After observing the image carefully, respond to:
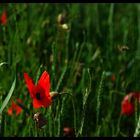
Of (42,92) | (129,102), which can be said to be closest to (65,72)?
(42,92)

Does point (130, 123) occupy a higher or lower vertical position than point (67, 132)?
lower

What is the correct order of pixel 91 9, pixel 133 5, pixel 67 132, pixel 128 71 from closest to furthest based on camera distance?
pixel 67 132 → pixel 128 71 → pixel 91 9 → pixel 133 5

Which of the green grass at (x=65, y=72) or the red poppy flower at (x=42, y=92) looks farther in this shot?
the green grass at (x=65, y=72)

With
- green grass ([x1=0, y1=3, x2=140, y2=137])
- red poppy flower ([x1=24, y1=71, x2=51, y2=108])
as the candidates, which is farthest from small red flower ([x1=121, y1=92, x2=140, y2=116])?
red poppy flower ([x1=24, y1=71, x2=51, y2=108])

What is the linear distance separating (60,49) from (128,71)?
0.39 m

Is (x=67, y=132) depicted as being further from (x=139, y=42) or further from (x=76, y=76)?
(x=139, y=42)

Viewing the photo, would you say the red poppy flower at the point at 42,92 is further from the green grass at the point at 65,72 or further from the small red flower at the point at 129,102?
the small red flower at the point at 129,102

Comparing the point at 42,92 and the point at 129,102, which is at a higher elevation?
the point at 42,92

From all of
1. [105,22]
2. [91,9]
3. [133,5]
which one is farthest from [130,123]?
[133,5]

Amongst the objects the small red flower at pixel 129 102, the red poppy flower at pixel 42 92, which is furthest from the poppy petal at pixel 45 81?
the small red flower at pixel 129 102

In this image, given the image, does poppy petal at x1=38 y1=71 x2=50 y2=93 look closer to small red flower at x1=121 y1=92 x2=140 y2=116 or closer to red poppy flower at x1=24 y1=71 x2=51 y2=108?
red poppy flower at x1=24 y1=71 x2=51 y2=108

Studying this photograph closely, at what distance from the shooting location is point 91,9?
4.00 m

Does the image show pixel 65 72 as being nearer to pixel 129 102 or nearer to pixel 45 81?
pixel 45 81

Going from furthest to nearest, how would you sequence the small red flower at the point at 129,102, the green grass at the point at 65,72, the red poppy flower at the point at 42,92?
the small red flower at the point at 129,102 < the green grass at the point at 65,72 < the red poppy flower at the point at 42,92
